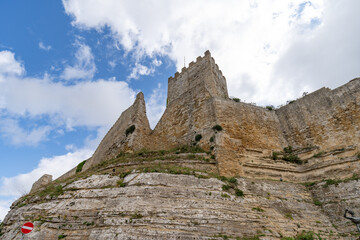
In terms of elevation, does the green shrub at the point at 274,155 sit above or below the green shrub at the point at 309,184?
above

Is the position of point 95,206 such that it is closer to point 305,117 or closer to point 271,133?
point 271,133

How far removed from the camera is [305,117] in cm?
1680

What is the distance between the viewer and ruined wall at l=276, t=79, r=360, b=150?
45.9 feet

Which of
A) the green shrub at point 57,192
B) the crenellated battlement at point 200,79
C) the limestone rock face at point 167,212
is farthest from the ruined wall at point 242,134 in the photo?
the green shrub at point 57,192

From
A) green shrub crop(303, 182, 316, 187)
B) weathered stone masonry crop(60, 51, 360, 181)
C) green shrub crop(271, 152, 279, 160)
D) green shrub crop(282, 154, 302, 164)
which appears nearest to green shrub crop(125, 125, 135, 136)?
weathered stone masonry crop(60, 51, 360, 181)

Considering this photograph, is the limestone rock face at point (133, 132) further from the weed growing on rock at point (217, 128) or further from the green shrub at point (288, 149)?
the green shrub at point (288, 149)

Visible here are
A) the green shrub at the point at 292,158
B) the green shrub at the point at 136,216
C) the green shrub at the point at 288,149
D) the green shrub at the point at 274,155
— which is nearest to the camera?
the green shrub at the point at 136,216

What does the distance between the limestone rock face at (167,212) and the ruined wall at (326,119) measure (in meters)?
4.53

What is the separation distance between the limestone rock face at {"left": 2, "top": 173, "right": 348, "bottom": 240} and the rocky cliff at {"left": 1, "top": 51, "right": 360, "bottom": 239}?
1.8 inches

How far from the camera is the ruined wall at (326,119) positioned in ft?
45.9

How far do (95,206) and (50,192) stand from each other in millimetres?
3437

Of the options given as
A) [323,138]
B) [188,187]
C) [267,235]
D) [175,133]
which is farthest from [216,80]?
[267,235]

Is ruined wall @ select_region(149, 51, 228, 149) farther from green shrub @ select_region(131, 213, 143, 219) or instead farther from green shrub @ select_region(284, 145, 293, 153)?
green shrub @ select_region(131, 213, 143, 219)

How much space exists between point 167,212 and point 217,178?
3527 millimetres
